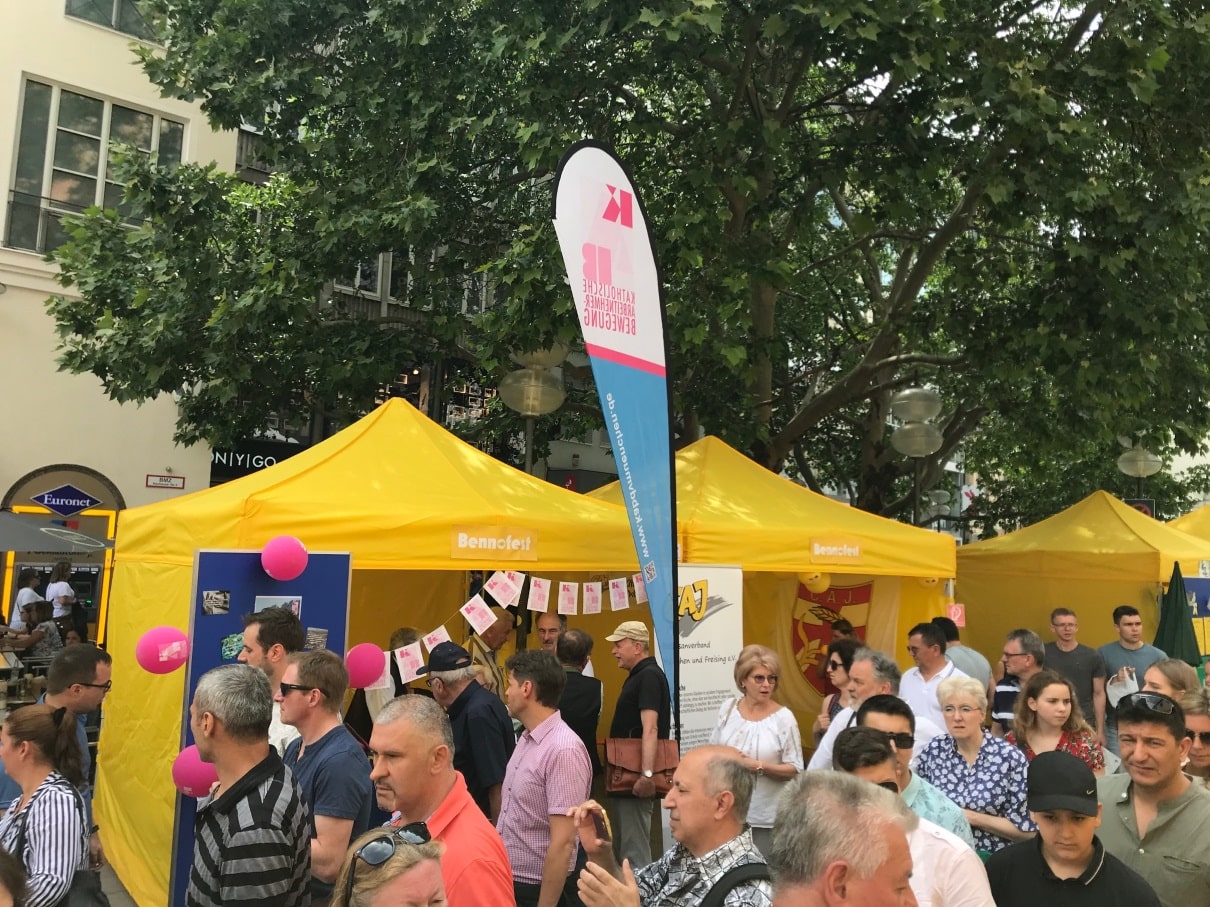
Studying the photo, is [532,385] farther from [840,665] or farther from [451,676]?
[451,676]

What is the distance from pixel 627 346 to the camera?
533cm

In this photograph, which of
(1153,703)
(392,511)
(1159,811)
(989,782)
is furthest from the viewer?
(392,511)

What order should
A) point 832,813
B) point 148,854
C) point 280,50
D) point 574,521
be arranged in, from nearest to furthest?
1. point 832,813
2. point 148,854
3. point 574,521
4. point 280,50

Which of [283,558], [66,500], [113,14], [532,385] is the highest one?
[113,14]

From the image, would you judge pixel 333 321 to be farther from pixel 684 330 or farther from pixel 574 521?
pixel 574 521

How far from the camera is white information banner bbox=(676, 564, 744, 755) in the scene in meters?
7.07

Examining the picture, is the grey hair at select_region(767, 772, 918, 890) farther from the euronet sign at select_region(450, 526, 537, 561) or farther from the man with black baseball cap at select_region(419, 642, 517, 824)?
the euronet sign at select_region(450, 526, 537, 561)

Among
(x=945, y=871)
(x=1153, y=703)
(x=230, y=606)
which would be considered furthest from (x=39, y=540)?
(x=1153, y=703)

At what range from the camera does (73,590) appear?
1489cm

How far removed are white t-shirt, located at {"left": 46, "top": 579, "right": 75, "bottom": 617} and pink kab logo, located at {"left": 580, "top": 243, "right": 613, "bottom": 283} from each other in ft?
35.8

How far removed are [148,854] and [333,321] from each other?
7.22m

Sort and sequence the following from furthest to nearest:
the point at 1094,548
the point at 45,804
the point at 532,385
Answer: the point at 1094,548 < the point at 532,385 < the point at 45,804

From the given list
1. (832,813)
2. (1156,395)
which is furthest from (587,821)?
(1156,395)

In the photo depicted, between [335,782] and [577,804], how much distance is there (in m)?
0.91
